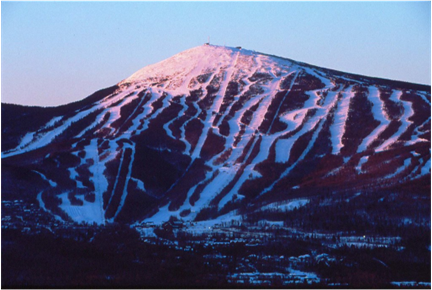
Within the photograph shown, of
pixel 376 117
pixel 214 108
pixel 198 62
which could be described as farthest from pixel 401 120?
pixel 198 62

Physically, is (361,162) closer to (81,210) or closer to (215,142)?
(215,142)

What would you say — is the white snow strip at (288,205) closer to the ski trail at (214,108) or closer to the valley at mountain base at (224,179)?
the valley at mountain base at (224,179)

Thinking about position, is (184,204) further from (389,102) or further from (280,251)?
(389,102)

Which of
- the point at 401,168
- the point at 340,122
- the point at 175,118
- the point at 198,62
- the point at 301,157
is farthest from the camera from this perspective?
the point at 198,62

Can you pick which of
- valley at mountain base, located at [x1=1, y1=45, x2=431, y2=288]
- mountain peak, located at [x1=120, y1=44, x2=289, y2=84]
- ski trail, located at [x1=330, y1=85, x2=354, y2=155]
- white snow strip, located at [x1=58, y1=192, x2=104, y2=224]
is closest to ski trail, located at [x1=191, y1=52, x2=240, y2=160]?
valley at mountain base, located at [x1=1, y1=45, x2=431, y2=288]

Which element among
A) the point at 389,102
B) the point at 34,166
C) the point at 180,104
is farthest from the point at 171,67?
the point at 34,166

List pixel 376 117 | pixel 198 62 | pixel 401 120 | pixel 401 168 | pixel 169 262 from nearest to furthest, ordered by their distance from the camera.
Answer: pixel 169 262 → pixel 401 168 → pixel 401 120 → pixel 376 117 → pixel 198 62

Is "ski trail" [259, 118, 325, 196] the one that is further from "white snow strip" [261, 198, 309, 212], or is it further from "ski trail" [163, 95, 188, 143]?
"ski trail" [163, 95, 188, 143]
